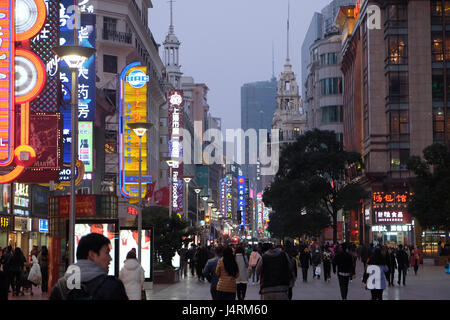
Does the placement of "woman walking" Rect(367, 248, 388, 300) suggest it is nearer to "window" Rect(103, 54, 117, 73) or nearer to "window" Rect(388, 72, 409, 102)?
"window" Rect(103, 54, 117, 73)

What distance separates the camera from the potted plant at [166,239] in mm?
41906

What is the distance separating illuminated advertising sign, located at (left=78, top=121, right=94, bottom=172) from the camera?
163 feet

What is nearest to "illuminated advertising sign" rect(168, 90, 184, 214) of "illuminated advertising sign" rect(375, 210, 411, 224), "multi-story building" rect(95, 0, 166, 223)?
"multi-story building" rect(95, 0, 166, 223)

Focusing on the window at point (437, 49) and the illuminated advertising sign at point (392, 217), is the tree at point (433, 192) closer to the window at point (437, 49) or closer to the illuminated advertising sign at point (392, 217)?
the illuminated advertising sign at point (392, 217)

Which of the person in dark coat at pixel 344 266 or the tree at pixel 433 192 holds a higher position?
the tree at pixel 433 192

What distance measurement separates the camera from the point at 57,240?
29.9 m

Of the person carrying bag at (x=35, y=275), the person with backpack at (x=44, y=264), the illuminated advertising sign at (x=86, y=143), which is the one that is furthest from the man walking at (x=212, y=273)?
the illuminated advertising sign at (x=86, y=143)

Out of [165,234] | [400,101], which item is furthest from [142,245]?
[400,101]

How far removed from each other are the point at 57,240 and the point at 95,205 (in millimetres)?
2049

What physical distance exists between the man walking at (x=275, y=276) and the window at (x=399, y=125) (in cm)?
6808

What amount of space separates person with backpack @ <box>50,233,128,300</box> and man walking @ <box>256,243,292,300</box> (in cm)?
Result: 933

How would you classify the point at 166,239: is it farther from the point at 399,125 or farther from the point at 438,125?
the point at 438,125
